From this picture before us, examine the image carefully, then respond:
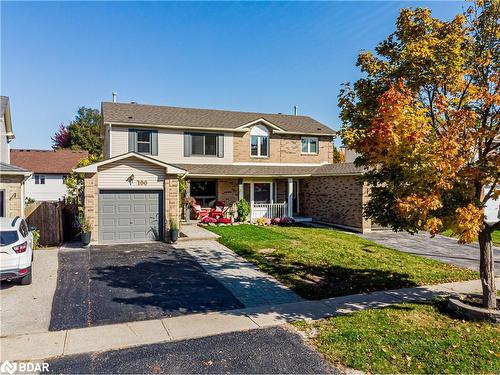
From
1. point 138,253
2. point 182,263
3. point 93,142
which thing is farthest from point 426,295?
point 93,142

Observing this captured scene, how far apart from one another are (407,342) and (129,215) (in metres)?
12.7

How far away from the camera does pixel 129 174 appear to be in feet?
50.8

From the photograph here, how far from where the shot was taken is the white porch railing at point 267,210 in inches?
886

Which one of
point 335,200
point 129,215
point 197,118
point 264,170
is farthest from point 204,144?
point 335,200

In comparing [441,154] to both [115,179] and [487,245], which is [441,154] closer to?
[487,245]

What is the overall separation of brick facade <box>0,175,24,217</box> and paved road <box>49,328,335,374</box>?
10.3 m

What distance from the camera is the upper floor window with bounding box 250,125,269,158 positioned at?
23766mm

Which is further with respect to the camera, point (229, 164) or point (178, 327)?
point (229, 164)

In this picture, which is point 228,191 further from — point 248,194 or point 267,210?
point 267,210

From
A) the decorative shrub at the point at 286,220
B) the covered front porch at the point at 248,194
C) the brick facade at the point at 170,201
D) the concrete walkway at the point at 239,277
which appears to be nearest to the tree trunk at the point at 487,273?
the concrete walkway at the point at 239,277

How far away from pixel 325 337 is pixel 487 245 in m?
4.70

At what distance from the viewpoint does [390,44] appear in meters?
8.26

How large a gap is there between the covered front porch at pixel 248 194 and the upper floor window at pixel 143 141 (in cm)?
307

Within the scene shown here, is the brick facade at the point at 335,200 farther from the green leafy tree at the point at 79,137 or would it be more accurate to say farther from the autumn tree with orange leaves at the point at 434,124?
the green leafy tree at the point at 79,137
